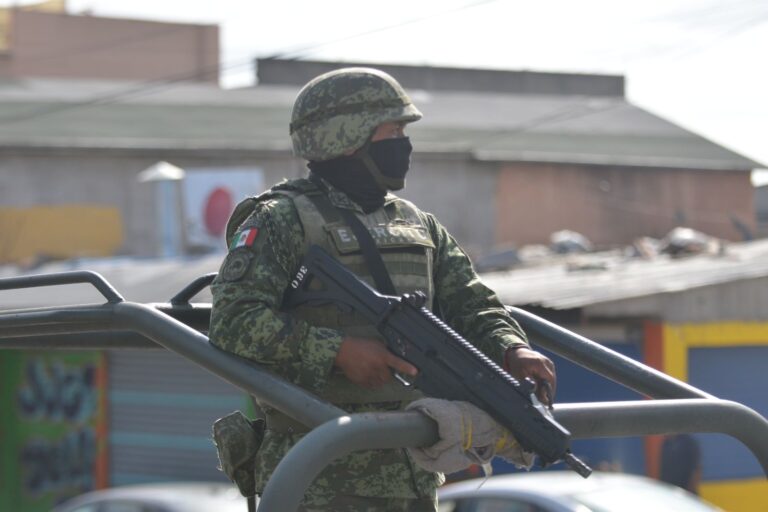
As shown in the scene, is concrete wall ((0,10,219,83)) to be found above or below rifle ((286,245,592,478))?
above

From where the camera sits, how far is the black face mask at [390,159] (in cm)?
302

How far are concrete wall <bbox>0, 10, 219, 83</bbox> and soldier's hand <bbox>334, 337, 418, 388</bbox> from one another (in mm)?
40118

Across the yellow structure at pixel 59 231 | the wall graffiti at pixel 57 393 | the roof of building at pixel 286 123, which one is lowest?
the wall graffiti at pixel 57 393

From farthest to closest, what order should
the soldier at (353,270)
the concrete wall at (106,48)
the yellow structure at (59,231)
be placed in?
1. the concrete wall at (106,48)
2. the yellow structure at (59,231)
3. the soldier at (353,270)

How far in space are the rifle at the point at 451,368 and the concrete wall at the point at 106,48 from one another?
4010cm

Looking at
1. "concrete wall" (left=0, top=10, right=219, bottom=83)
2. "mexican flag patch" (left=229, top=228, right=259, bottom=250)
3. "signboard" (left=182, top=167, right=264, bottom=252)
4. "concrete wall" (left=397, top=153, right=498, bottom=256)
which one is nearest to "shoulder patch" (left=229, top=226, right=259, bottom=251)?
"mexican flag patch" (left=229, top=228, right=259, bottom=250)

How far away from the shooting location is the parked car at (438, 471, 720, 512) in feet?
26.5

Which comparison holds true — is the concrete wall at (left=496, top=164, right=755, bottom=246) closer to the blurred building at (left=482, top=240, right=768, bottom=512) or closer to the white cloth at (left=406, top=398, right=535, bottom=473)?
the blurred building at (left=482, top=240, right=768, bottom=512)

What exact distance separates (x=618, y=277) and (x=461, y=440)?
12.0 metres

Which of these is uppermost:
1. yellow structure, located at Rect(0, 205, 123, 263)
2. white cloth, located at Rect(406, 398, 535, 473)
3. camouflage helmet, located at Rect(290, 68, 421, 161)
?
camouflage helmet, located at Rect(290, 68, 421, 161)

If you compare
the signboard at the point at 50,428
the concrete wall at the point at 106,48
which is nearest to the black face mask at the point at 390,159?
the signboard at the point at 50,428

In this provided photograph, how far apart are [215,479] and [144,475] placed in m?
1.23

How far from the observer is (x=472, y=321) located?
313cm

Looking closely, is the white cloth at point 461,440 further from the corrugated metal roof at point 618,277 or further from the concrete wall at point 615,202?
the concrete wall at point 615,202
